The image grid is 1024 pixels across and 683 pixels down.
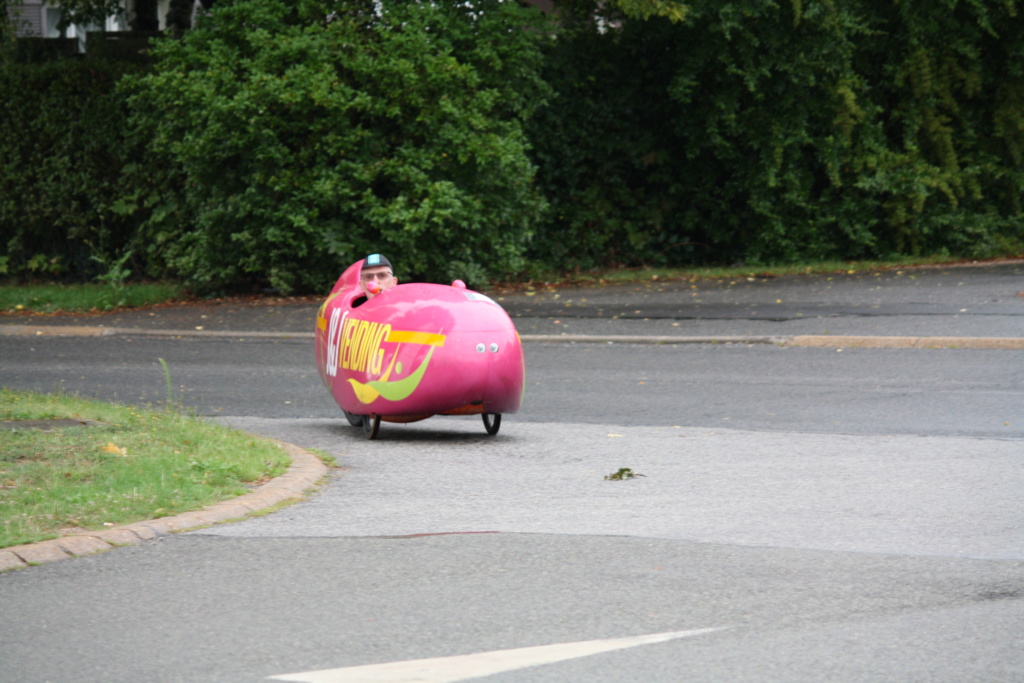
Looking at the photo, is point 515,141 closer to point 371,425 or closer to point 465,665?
point 371,425

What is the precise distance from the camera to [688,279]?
2058cm

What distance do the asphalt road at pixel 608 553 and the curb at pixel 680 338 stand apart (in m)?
2.53

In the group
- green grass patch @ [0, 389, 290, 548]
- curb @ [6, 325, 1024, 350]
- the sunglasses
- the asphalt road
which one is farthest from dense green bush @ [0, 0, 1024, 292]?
green grass patch @ [0, 389, 290, 548]

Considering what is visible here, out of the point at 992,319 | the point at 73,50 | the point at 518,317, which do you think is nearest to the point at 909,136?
the point at 992,319

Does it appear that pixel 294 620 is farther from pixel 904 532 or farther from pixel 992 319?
pixel 992 319

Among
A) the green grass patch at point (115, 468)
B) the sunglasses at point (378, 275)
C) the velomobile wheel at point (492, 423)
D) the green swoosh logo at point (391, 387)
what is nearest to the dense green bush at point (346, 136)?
the sunglasses at point (378, 275)

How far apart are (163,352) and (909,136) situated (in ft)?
45.0

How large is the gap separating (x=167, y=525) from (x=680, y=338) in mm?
9842

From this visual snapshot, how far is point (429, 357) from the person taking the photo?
27.9 ft

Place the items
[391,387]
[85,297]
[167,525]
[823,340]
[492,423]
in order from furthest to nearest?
[85,297] → [823,340] → [492,423] → [391,387] → [167,525]

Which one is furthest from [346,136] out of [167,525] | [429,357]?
[167,525]

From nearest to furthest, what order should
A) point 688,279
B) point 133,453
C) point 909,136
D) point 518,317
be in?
point 133,453 → point 518,317 → point 688,279 → point 909,136

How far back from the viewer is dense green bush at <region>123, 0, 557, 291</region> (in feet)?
59.5

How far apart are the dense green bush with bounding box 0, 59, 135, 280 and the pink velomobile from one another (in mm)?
13756
